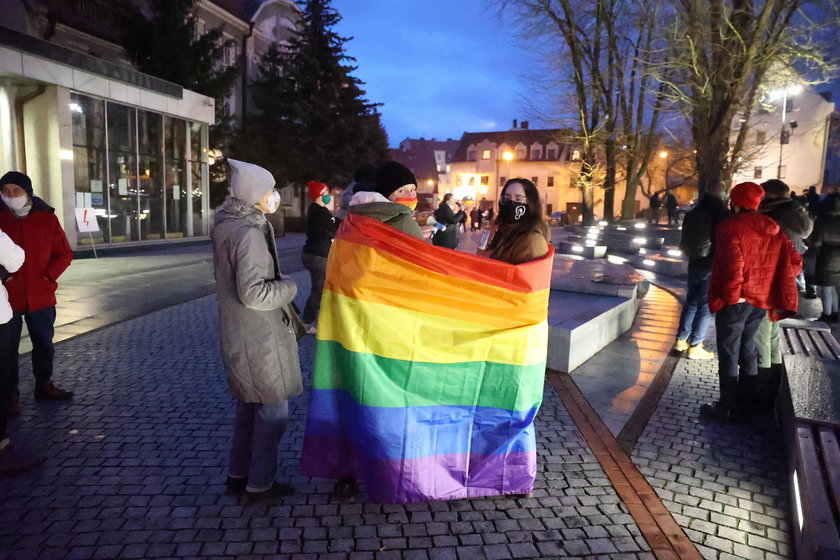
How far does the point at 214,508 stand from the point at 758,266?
4441mm

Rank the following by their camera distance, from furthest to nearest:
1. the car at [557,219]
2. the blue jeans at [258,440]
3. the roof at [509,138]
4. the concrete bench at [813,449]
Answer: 1. the roof at [509,138]
2. the car at [557,219]
3. the blue jeans at [258,440]
4. the concrete bench at [813,449]

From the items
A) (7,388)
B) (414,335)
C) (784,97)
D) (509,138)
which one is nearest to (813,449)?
(414,335)

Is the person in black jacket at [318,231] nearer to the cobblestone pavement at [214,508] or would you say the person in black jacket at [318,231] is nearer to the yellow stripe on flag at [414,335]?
the cobblestone pavement at [214,508]

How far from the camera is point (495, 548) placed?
3.28 metres

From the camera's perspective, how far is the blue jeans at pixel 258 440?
358 centimetres

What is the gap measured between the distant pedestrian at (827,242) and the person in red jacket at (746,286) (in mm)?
4776

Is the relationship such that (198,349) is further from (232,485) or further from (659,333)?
(659,333)

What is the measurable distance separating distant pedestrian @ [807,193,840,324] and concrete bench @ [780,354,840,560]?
182 inches

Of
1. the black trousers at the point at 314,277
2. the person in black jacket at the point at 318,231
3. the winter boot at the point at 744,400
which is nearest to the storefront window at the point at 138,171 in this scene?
the black trousers at the point at 314,277

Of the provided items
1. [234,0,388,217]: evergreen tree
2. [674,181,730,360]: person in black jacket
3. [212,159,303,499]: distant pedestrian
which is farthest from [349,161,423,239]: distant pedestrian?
[234,0,388,217]: evergreen tree

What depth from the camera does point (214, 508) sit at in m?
3.62

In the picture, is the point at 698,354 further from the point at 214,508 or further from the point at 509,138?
the point at 509,138

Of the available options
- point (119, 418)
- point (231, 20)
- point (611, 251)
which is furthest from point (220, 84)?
point (119, 418)

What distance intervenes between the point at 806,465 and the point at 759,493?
1.96 feet
